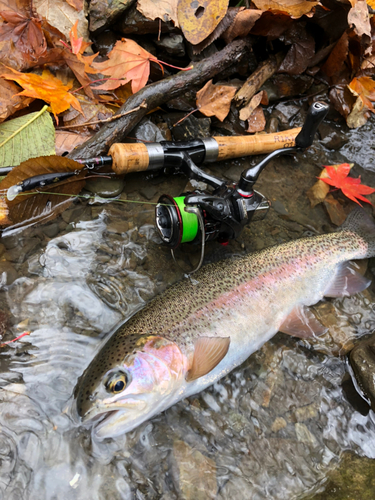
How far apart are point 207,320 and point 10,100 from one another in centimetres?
240

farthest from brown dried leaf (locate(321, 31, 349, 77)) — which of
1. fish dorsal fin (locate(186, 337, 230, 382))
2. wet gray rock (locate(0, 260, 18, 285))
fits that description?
wet gray rock (locate(0, 260, 18, 285))

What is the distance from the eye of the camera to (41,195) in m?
2.96

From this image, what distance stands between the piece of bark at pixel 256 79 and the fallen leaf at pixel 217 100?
9 cm

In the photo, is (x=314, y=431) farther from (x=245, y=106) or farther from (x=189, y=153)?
(x=245, y=106)

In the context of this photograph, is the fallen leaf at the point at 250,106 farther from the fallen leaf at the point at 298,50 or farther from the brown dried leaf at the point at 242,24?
the brown dried leaf at the point at 242,24

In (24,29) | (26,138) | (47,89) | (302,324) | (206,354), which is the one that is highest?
(24,29)

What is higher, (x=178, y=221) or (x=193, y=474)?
(x=178, y=221)

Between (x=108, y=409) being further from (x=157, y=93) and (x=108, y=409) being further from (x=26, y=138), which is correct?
(x=157, y=93)

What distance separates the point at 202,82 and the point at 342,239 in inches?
80.0

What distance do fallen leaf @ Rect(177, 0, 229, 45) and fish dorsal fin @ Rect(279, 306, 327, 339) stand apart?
8.84 ft

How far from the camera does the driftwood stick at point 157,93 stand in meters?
3.07

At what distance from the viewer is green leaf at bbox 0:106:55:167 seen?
2.93 metres

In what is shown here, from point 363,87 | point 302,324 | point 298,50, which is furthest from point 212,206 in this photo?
point 363,87

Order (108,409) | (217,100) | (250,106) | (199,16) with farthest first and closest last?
(250,106)
(217,100)
(199,16)
(108,409)
